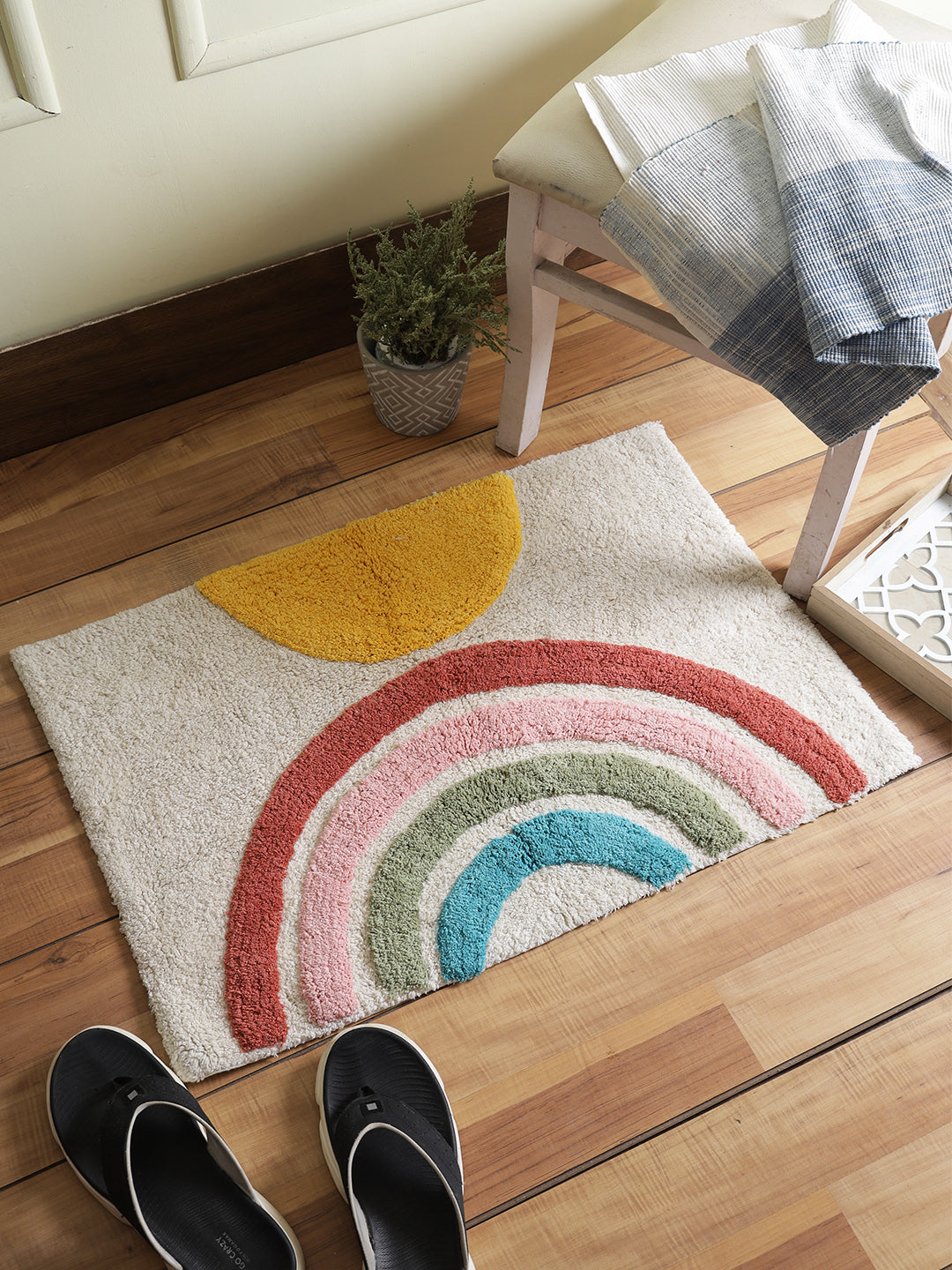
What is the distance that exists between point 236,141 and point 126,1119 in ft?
3.87

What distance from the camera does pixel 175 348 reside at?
153 cm

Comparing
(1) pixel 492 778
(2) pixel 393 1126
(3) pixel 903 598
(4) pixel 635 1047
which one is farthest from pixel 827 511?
(2) pixel 393 1126

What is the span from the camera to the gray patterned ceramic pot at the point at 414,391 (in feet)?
4.75

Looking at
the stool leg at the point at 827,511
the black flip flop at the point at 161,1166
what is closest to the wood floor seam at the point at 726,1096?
the black flip flop at the point at 161,1166

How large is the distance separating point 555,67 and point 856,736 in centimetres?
105

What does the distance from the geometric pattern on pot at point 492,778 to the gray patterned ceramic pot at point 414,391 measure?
15.2 inches

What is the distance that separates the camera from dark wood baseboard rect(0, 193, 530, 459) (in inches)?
57.1

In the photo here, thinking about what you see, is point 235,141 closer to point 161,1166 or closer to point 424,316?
point 424,316

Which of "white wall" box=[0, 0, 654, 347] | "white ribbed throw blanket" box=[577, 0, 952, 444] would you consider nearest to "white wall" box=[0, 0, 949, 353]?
"white wall" box=[0, 0, 654, 347]

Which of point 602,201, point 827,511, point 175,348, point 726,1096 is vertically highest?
point 602,201

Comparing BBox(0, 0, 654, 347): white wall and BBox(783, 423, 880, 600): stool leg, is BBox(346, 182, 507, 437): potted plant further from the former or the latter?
BBox(783, 423, 880, 600): stool leg

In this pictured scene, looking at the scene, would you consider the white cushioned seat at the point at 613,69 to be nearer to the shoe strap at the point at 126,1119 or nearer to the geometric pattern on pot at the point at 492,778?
the geometric pattern on pot at the point at 492,778

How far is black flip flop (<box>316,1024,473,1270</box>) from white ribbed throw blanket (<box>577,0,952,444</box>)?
80 centimetres

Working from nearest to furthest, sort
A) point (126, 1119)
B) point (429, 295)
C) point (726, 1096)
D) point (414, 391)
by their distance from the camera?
point (126, 1119) < point (726, 1096) < point (429, 295) < point (414, 391)
